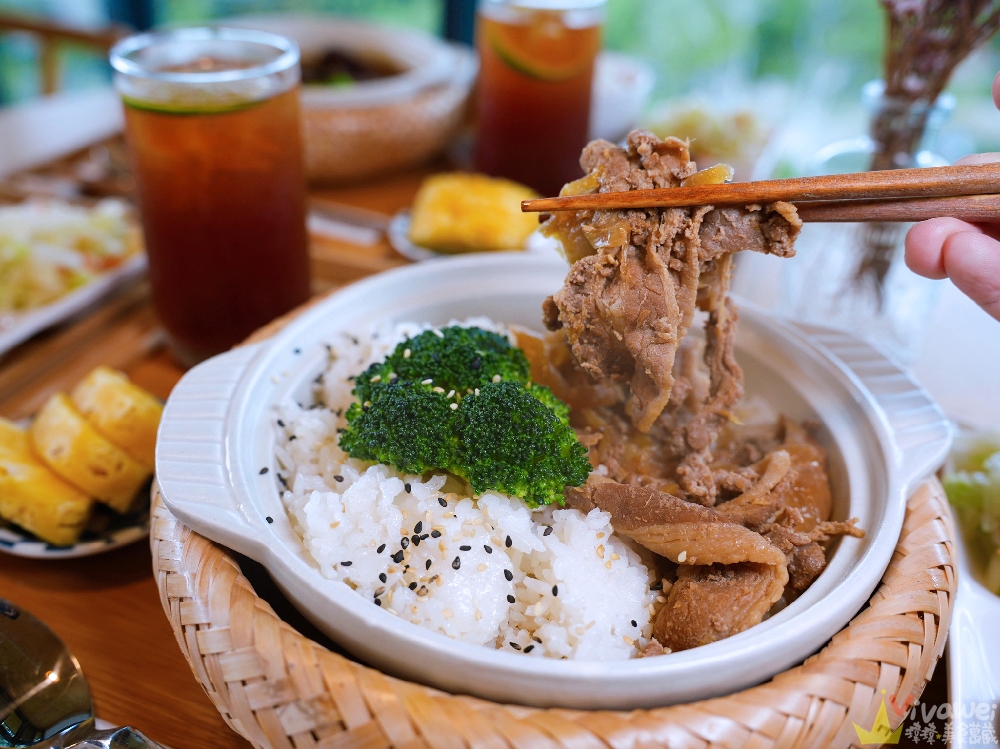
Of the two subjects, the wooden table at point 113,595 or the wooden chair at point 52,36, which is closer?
the wooden table at point 113,595

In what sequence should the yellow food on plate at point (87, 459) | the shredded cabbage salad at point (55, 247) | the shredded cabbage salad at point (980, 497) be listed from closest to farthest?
the shredded cabbage salad at point (980, 497), the yellow food on plate at point (87, 459), the shredded cabbage salad at point (55, 247)

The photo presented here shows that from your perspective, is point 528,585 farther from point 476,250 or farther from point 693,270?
point 476,250

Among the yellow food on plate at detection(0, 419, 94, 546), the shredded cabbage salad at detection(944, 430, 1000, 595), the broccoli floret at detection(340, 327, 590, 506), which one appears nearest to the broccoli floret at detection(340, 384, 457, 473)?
the broccoli floret at detection(340, 327, 590, 506)

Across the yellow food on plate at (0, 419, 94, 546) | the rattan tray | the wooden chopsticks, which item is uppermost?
the wooden chopsticks

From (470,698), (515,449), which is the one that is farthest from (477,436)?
(470,698)

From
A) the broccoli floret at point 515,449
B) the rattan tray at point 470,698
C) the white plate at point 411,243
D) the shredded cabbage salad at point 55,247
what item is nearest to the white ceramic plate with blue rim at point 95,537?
the rattan tray at point 470,698

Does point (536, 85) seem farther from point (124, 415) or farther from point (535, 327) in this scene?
point (124, 415)

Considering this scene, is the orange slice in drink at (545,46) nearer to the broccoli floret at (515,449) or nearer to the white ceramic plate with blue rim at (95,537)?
the broccoli floret at (515,449)

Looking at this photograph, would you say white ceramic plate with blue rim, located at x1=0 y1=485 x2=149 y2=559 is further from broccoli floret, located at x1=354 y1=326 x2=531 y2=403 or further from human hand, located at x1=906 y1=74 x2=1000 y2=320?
human hand, located at x1=906 y1=74 x2=1000 y2=320
